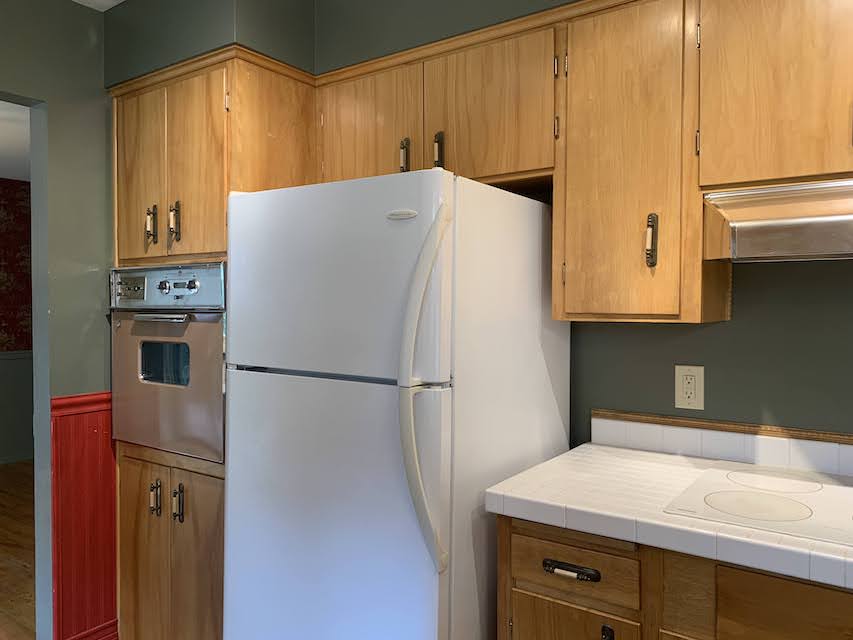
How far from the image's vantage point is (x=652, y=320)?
5.77 feet

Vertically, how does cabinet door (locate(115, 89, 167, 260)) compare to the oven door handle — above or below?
above

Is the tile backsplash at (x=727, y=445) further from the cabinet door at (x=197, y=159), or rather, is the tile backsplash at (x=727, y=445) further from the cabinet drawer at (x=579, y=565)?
the cabinet door at (x=197, y=159)

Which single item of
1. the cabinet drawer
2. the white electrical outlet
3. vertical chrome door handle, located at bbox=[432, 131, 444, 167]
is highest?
vertical chrome door handle, located at bbox=[432, 131, 444, 167]

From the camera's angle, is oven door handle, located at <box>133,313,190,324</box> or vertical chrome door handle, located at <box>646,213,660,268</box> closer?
vertical chrome door handle, located at <box>646,213,660,268</box>

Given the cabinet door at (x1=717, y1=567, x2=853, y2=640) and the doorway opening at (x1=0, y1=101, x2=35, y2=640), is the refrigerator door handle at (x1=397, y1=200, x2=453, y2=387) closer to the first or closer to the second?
the cabinet door at (x1=717, y1=567, x2=853, y2=640)

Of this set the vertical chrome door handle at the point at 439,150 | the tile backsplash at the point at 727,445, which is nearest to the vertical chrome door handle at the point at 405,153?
the vertical chrome door handle at the point at 439,150

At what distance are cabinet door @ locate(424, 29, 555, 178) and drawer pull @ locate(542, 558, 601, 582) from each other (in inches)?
42.4

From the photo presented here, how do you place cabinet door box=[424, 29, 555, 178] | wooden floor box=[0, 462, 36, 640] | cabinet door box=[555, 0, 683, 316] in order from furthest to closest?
1. wooden floor box=[0, 462, 36, 640]
2. cabinet door box=[424, 29, 555, 178]
3. cabinet door box=[555, 0, 683, 316]

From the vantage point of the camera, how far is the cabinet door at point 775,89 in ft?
4.94

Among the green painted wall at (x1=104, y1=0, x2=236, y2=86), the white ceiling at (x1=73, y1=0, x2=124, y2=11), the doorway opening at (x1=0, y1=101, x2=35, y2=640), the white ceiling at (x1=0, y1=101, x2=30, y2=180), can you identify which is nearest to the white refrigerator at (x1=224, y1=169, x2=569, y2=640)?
the green painted wall at (x1=104, y1=0, x2=236, y2=86)

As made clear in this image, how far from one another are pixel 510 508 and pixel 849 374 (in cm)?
98

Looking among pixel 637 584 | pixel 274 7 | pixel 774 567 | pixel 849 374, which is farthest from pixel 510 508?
pixel 274 7

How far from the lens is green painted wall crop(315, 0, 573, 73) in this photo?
2010mm

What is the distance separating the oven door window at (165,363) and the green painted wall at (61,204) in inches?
9.6
